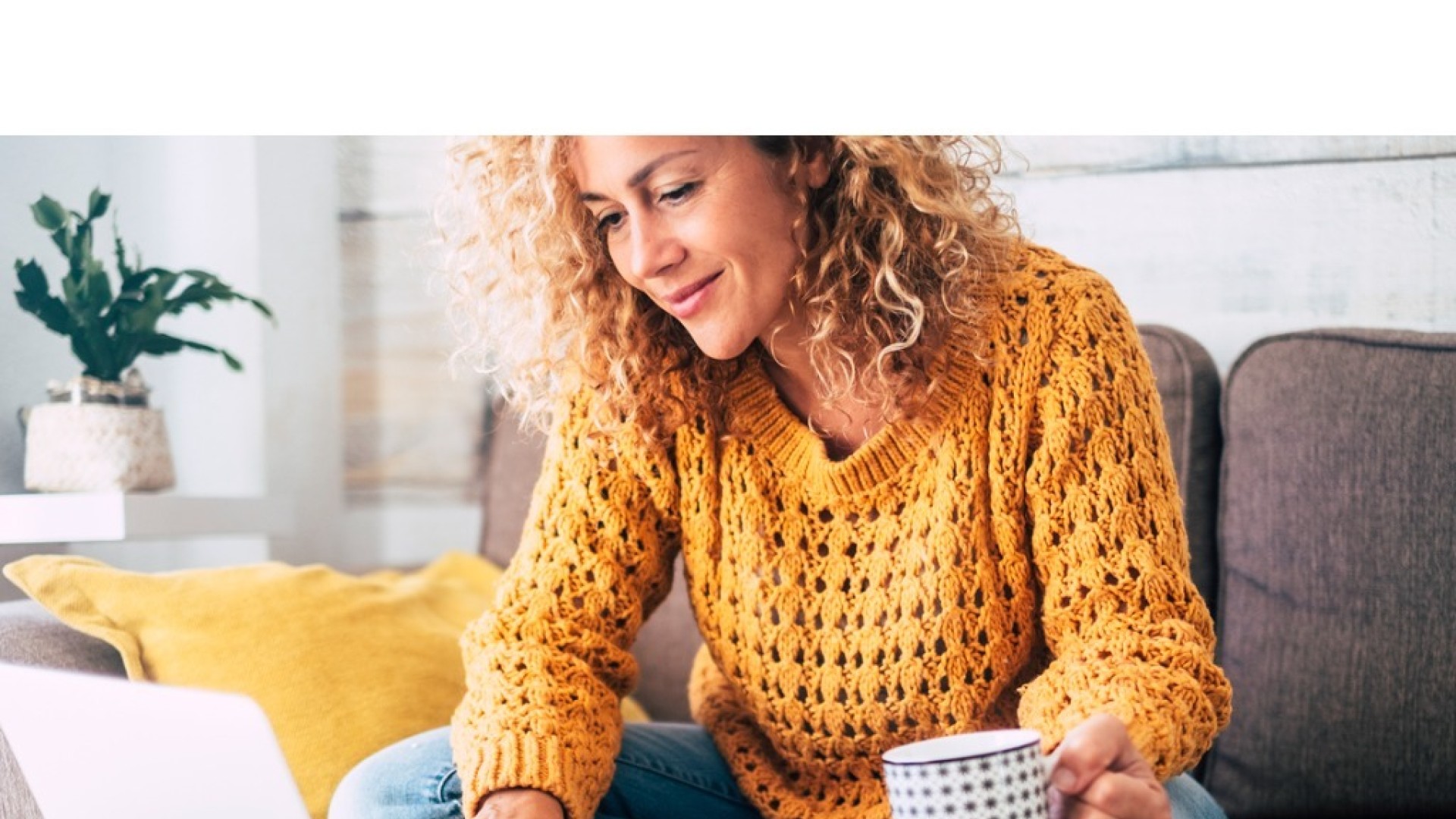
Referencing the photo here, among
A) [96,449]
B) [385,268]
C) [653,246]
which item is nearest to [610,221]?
[653,246]

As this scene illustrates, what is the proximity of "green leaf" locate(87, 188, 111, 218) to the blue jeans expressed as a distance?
559mm

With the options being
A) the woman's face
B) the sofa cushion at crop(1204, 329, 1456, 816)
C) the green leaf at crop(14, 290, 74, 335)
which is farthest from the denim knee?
the sofa cushion at crop(1204, 329, 1456, 816)

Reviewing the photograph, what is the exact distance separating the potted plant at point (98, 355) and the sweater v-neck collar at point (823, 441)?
1.97 ft

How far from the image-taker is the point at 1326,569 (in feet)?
3.69

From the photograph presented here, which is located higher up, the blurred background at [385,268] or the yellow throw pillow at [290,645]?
the blurred background at [385,268]

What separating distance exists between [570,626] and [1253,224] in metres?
0.64

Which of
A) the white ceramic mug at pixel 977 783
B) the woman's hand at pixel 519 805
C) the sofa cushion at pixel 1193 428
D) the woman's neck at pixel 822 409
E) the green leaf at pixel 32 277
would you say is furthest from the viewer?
the sofa cushion at pixel 1193 428

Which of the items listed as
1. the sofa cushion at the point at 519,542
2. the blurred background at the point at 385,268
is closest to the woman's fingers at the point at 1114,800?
the blurred background at the point at 385,268

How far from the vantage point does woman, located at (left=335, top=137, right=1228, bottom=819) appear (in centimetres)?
84

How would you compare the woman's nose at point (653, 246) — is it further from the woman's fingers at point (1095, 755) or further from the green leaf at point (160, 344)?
the green leaf at point (160, 344)

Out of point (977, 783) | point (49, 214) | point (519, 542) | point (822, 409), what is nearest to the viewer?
point (977, 783)

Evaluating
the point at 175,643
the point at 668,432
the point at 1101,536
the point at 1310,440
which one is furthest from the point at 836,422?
the point at 175,643

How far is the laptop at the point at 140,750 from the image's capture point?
2.42 feet

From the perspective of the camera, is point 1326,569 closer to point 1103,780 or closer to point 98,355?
point 1103,780
